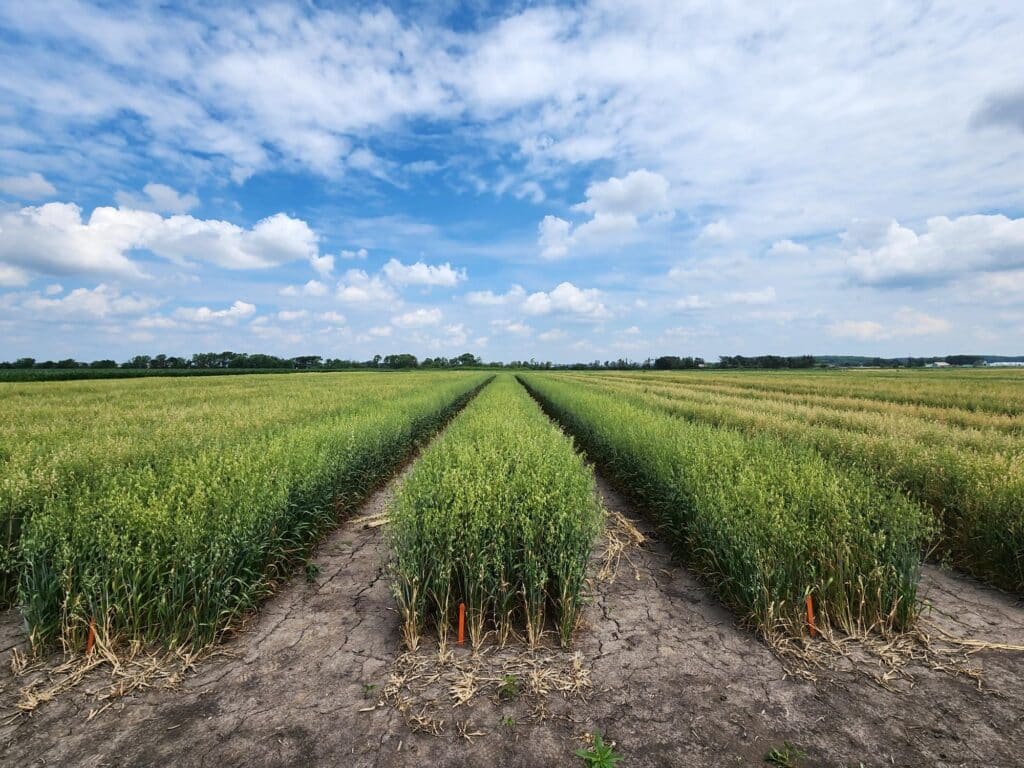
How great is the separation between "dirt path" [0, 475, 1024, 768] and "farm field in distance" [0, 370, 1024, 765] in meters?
0.02

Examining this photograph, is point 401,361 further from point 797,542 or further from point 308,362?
point 797,542

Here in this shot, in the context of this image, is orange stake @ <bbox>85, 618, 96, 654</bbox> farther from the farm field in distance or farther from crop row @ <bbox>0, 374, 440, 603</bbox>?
crop row @ <bbox>0, 374, 440, 603</bbox>

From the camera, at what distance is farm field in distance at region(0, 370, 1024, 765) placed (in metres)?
2.76

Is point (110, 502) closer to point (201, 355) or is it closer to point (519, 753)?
point (519, 753)

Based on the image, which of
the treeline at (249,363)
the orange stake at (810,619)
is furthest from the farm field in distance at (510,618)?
the treeline at (249,363)

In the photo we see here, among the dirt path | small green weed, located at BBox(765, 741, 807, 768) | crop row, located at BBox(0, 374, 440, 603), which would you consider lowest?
the dirt path

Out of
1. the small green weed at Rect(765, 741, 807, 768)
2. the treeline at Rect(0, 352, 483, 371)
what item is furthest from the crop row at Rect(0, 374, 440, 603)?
the treeline at Rect(0, 352, 483, 371)

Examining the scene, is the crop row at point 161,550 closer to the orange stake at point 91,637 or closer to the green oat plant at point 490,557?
the orange stake at point 91,637

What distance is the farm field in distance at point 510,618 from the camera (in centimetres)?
276

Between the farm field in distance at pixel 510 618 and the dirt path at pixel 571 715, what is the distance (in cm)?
2

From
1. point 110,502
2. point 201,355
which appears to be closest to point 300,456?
point 110,502

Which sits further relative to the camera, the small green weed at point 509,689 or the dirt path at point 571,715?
the small green weed at point 509,689

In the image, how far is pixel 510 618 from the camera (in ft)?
12.7

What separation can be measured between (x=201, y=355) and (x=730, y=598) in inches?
4697
